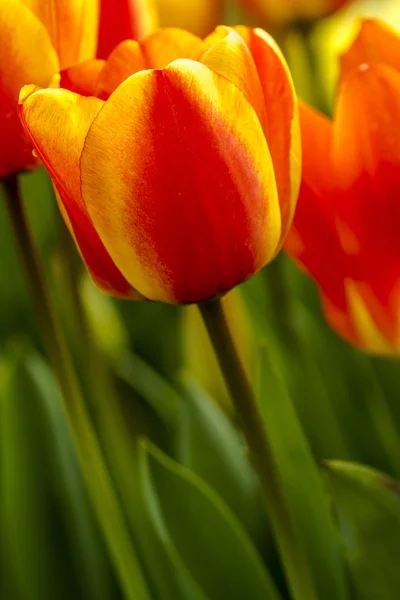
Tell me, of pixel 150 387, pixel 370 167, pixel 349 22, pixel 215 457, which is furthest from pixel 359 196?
pixel 349 22

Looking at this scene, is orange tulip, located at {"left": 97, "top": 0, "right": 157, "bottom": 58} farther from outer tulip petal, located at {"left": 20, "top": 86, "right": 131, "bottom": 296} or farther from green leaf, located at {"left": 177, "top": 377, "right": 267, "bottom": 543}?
green leaf, located at {"left": 177, "top": 377, "right": 267, "bottom": 543}

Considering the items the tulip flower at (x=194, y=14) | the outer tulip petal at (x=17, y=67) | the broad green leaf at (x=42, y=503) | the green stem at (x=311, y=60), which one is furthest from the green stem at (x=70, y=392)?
the tulip flower at (x=194, y=14)

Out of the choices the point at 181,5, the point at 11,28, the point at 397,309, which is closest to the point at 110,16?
the point at 11,28

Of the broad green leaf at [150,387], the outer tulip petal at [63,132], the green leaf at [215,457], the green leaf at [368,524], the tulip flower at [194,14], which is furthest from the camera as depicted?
the tulip flower at [194,14]

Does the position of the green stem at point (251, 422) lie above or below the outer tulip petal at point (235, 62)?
below

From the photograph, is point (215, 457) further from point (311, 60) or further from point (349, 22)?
point (349, 22)

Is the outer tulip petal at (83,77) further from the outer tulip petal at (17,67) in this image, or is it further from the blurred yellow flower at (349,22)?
the blurred yellow flower at (349,22)
